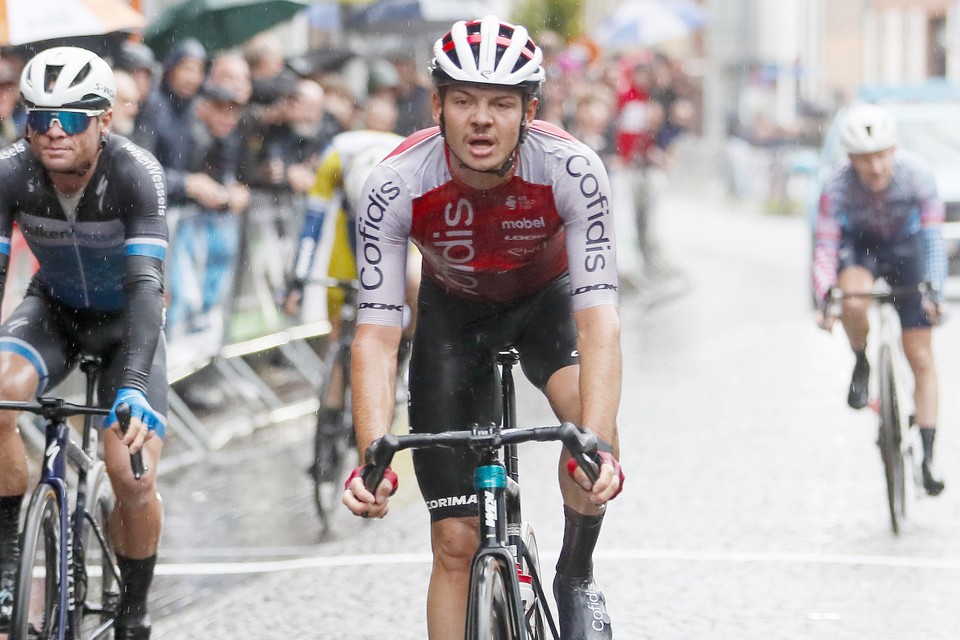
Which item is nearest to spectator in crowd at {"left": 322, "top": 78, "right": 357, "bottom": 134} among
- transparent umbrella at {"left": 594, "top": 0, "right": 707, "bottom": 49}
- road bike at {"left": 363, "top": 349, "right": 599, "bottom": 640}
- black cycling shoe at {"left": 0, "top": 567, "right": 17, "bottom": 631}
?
black cycling shoe at {"left": 0, "top": 567, "right": 17, "bottom": 631}

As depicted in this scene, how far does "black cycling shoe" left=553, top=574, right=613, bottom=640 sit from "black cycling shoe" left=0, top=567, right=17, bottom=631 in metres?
1.71

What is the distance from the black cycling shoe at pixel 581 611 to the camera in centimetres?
468

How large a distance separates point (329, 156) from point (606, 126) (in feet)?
32.1

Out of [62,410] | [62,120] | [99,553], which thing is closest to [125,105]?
[99,553]

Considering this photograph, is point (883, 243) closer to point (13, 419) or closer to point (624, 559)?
point (624, 559)

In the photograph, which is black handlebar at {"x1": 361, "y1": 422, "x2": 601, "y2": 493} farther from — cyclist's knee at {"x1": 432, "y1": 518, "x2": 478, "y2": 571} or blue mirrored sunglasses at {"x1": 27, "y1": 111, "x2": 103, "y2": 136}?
blue mirrored sunglasses at {"x1": 27, "y1": 111, "x2": 103, "y2": 136}

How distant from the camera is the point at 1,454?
5.29 m

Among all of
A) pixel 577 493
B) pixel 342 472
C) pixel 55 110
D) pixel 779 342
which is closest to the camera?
pixel 577 493

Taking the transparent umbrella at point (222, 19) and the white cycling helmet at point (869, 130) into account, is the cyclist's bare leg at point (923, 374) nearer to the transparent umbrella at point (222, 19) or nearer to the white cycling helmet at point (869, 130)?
the white cycling helmet at point (869, 130)

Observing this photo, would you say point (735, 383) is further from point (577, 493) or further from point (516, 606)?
point (516, 606)

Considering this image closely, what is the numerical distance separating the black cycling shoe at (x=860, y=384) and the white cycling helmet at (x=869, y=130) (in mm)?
1026

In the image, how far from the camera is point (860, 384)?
809 centimetres

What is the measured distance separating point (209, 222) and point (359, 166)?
2.23m

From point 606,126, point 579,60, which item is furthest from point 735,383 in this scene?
point 579,60
